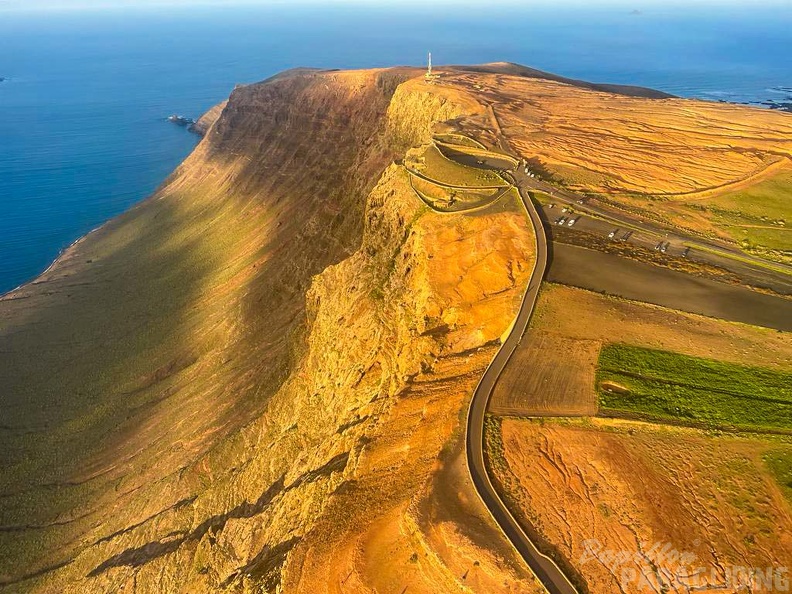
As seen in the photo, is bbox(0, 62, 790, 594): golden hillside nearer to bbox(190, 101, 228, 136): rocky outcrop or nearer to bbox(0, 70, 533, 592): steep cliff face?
bbox(0, 70, 533, 592): steep cliff face

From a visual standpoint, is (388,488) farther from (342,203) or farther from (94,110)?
(94,110)

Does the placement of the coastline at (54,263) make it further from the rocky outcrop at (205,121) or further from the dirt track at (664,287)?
the dirt track at (664,287)

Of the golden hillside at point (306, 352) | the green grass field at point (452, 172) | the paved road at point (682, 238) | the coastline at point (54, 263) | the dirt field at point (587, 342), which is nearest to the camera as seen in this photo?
the golden hillside at point (306, 352)

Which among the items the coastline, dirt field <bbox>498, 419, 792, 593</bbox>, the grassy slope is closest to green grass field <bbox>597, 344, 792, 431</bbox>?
dirt field <bbox>498, 419, 792, 593</bbox>

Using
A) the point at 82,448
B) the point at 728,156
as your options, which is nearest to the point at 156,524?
the point at 82,448

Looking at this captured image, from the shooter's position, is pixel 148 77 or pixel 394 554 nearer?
pixel 394 554

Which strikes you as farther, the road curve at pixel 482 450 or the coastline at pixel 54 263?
the coastline at pixel 54 263

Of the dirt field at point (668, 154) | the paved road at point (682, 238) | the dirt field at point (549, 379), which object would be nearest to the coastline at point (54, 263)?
the dirt field at point (668, 154)
